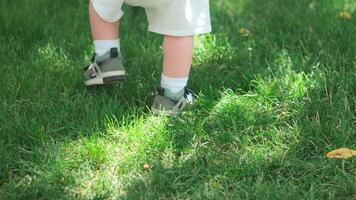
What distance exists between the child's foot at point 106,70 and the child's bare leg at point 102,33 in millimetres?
33

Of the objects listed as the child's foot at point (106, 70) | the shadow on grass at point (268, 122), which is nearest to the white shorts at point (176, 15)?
the child's foot at point (106, 70)

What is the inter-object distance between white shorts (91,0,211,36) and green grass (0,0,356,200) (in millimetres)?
354

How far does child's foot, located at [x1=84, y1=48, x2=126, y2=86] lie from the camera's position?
285cm

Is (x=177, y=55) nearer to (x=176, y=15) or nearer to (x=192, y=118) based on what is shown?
(x=176, y=15)

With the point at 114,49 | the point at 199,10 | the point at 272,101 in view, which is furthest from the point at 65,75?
the point at 272,101

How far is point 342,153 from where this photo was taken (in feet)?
7.83

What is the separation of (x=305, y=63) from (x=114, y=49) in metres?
1.01

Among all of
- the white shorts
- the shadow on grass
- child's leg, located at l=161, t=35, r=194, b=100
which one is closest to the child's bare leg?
the white shorts

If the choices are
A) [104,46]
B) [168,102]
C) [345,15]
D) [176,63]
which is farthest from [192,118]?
[345,15]

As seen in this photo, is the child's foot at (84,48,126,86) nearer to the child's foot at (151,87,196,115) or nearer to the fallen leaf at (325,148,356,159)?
the child's foot at (151,87,196,115)

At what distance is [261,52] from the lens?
3424 mm

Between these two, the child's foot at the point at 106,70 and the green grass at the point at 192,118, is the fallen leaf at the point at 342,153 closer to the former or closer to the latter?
the green grass at the point at 192,118

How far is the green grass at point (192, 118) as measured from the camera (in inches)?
89.7

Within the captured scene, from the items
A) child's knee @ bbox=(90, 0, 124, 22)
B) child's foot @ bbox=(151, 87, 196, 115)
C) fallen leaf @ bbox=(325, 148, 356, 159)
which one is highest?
child's knee @ bbox=(90, 0, 124, 22)
